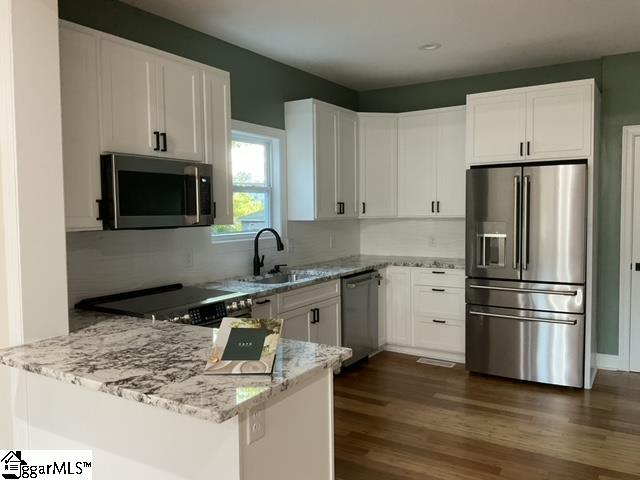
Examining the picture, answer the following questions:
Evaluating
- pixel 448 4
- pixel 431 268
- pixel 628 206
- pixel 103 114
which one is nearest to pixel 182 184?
pixel 103 114

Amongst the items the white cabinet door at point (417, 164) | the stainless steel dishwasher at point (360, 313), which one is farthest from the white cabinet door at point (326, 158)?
the white cabinet door at point (417, 164)

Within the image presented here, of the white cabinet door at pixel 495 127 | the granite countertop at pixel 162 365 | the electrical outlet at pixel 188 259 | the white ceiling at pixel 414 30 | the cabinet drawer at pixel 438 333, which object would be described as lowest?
the cabinet drawer at pixel 438 333

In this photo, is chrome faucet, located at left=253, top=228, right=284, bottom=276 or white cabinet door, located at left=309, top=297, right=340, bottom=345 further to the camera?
chrome faucet, located at left=253, top=228, right=284, bottom=276

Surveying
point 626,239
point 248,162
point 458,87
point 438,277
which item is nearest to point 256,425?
point 248,162

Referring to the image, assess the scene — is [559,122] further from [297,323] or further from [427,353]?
[297,323]

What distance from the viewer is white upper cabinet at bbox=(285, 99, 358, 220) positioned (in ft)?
14.7

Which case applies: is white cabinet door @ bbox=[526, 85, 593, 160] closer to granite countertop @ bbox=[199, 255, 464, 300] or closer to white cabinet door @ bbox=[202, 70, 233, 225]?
granite countertop @ bbox=[199, 255, 464, 300]

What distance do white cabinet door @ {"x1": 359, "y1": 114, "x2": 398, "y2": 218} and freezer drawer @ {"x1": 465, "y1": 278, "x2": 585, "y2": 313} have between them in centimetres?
127

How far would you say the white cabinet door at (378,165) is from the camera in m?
5.16

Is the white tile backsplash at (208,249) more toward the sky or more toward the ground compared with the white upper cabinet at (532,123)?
more toward the ground

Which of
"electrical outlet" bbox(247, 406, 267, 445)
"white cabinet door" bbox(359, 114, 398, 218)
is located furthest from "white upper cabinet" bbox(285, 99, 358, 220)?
"electrical outlet" bbox(247, 406, 267, 445)

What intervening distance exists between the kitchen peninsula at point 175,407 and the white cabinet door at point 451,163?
3331mm

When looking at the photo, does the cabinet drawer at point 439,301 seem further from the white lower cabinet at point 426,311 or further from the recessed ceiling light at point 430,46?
the recessed ceiling light at point 430,46

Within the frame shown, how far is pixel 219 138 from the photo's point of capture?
3.29 metres
